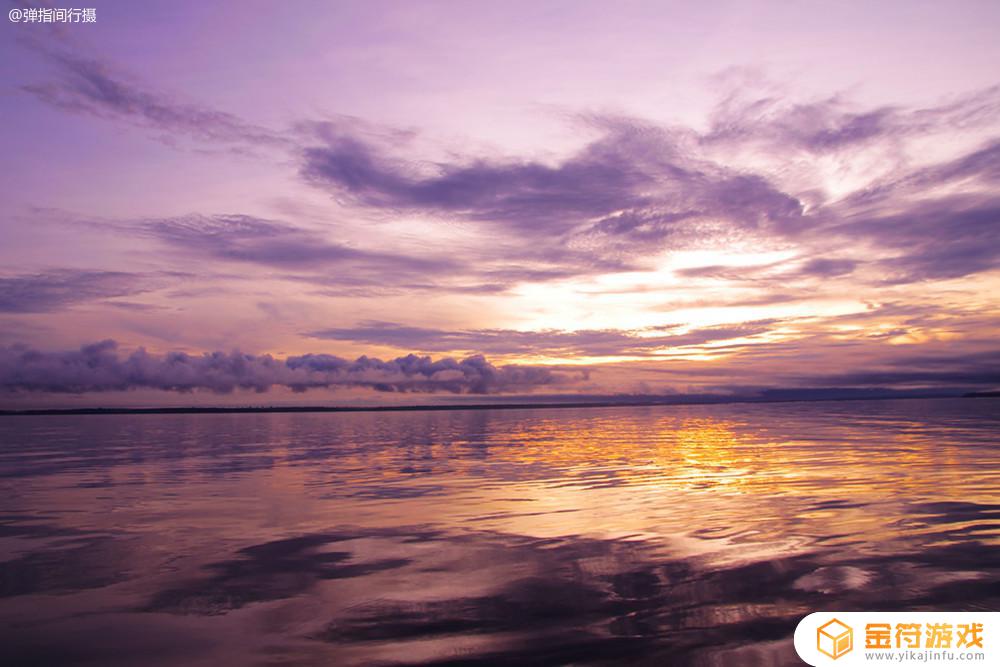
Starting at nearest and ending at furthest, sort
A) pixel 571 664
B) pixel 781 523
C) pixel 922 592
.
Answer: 1. pixel 571 664
2. pixel 922 592
3. pixel 781 523

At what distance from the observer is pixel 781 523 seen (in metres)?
17.2

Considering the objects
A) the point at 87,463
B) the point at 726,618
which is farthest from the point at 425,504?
the point at 87,463

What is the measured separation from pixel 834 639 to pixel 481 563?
22.4 feet

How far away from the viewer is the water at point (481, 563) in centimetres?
948

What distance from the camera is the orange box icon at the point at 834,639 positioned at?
911 centimetres

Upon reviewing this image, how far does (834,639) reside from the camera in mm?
9453

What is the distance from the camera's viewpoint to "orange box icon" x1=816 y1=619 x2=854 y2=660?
9.11m

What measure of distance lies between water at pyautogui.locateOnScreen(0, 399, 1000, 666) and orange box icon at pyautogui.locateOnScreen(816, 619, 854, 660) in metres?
0.49

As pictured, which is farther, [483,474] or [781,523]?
[483,474]

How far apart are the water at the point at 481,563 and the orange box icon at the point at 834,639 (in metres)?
0.49

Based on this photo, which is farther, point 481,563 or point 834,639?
point 481,563

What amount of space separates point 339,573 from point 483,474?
671 inches

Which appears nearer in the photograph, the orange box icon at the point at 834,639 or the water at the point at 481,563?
the orange box icon at the point at 834,639

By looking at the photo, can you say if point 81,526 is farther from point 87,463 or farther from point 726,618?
point 87,463
